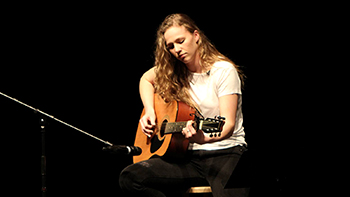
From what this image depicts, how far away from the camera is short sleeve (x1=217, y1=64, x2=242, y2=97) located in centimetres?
→ 248

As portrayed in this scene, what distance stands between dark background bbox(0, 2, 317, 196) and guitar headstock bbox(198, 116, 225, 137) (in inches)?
48.8

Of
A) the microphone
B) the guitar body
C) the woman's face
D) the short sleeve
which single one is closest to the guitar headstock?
the guitar body

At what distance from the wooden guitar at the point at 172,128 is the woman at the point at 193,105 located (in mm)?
51

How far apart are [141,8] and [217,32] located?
78 cm

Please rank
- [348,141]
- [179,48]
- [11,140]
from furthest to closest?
[11,140]
[348,141]
[179,48]

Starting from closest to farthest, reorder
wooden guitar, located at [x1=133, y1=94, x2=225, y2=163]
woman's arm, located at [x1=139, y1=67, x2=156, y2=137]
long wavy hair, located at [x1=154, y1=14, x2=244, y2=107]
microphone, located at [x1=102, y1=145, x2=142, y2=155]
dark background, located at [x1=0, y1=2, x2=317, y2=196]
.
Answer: microphone, located at [x1=102, y1=145, x2=142, y2=155] → wooden guitar, located at [x1=133, y1=94, x2=225, y2=163] → long wavy hair, located at [x1=154, y1=14, x2=244, y2=107] → woman's arm, located at [x1=139, y1=67, x2=156, y2=137] → dark background, located at [x1=0, y1=2, x2=317, y2=196]

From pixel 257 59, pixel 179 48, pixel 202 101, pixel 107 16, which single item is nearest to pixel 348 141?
pixel 257 59

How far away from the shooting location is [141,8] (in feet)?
12.5

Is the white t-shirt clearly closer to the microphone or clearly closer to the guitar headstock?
the guitar headstock

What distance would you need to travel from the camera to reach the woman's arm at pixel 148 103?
283 centimetres

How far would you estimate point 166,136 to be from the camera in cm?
259

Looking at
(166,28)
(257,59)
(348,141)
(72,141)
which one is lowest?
(72,141)

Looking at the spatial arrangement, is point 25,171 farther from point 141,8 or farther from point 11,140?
point 141,8

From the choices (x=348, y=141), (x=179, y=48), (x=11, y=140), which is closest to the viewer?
(x=179, y=48)
